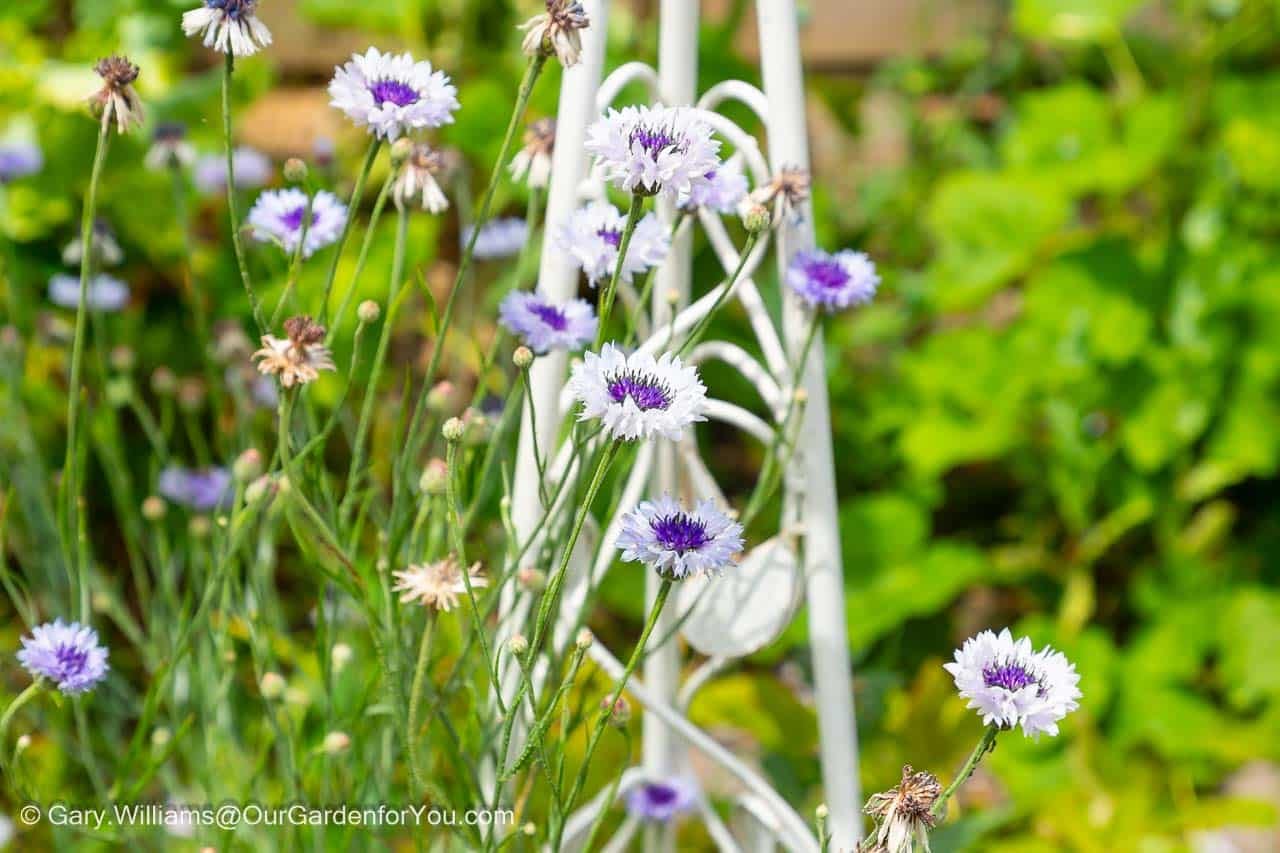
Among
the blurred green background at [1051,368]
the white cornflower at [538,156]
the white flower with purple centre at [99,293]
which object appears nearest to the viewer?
the white cornflower at [538,156]

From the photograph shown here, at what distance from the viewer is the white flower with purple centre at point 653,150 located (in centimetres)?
56

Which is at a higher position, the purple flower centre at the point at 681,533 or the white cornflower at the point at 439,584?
the white cornflower at the point at 439,584

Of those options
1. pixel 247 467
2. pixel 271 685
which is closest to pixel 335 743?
pixel 271 685

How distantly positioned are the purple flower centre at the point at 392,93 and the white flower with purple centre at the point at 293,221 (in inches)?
4.2

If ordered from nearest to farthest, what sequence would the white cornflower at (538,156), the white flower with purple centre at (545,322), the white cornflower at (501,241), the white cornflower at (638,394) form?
the white cornflower at (638,394)
the white flower with purple centre at (545,322)
the white cornflower at (538,156)
the white cornflower at (501,241)

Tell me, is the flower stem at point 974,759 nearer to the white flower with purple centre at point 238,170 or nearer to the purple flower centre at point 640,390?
the purple flower centre at point 640,390

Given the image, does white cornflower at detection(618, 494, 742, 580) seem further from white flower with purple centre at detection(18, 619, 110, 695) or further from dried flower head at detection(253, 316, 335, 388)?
white flower with purple centre at detection(18, 619, 110, 695)

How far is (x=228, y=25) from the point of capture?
0.63 m

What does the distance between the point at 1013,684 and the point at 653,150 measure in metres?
0.26

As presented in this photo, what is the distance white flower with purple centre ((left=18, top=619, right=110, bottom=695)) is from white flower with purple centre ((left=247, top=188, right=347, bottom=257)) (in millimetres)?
232

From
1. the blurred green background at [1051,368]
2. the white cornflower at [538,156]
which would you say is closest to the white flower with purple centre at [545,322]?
the white cornflower at [538,156]

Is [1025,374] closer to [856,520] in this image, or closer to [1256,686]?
[856,520]

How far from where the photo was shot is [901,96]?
2.04 meters

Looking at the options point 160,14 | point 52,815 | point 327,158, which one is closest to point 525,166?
point 327,158
